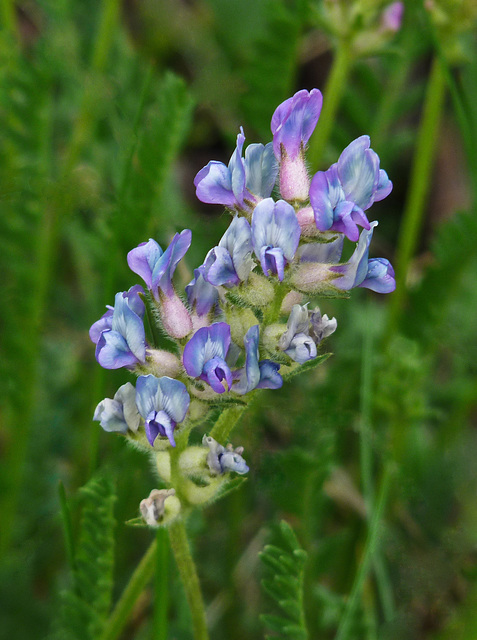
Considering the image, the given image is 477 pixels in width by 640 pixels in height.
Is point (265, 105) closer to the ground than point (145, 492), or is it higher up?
higher up

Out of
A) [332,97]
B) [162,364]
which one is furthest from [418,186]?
[162,364]

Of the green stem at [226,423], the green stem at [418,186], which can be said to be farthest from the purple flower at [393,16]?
the green stem at [226,423]

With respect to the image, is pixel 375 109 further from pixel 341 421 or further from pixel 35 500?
pixel 35 500

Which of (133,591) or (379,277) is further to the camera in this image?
(133,591)

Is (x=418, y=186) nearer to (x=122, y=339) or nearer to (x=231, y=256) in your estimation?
(x=231, y=256)

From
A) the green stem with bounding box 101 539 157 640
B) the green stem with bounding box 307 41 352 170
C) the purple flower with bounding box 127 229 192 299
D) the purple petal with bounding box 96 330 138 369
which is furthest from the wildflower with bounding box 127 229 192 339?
the green stem with bounding box 307 41 352 170

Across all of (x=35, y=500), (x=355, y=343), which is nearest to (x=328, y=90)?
(x=355, y=343)
